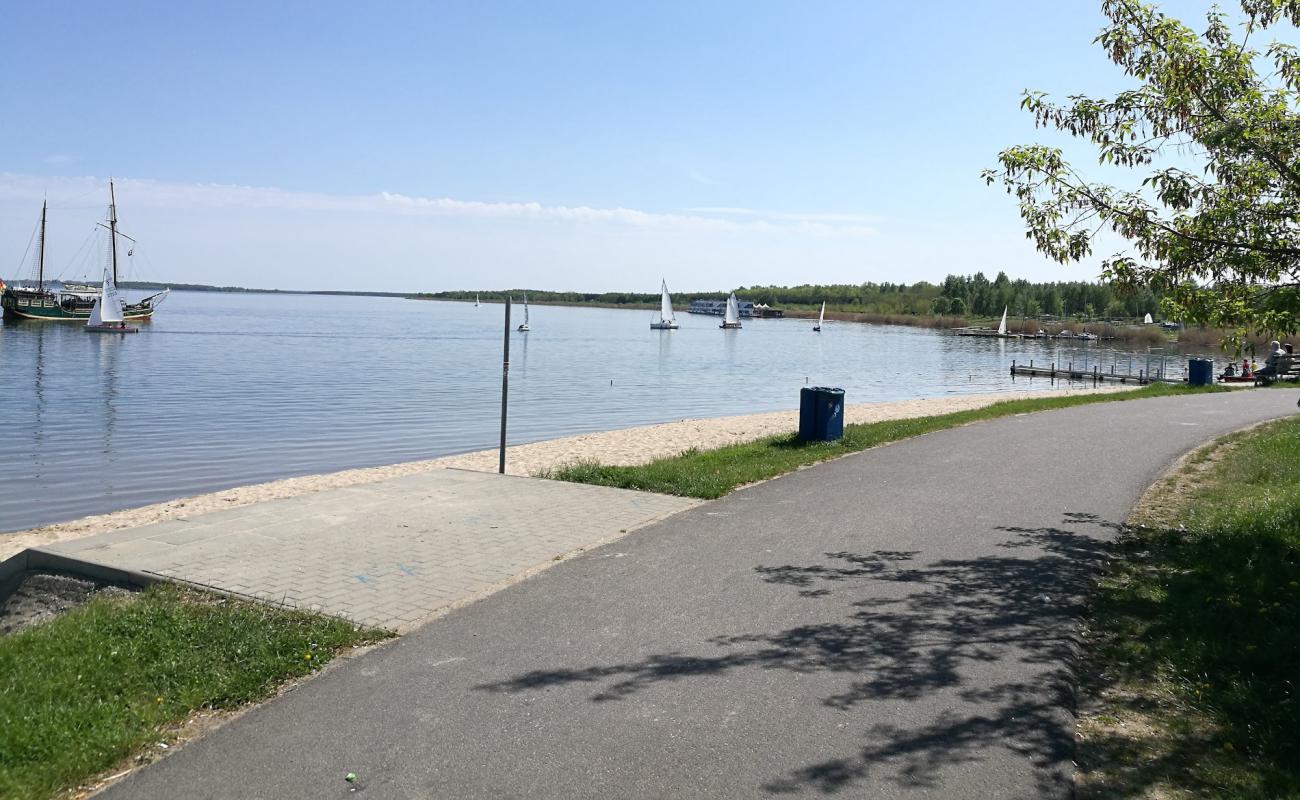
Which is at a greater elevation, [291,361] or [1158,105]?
[1158,105]

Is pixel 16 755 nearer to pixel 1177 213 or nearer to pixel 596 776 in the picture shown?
pixel 596 776

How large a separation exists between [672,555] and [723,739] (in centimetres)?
350

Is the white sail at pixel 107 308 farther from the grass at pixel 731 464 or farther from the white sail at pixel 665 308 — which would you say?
the grass at pixel 731 464

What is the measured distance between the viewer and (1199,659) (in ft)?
17.6

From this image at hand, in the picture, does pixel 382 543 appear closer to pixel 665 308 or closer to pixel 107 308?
Answer: pixel 107 308

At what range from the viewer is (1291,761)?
4.10 metres

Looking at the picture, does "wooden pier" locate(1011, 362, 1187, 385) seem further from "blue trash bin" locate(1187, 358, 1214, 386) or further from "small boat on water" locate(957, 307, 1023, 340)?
"small boat on water" locate(957, 307, 1023, 340)

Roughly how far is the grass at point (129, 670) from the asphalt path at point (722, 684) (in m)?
0.26

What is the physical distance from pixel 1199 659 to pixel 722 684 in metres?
2.73

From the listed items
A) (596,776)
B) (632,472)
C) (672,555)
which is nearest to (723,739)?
(596,776)

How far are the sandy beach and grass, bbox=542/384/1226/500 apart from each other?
2193 mm

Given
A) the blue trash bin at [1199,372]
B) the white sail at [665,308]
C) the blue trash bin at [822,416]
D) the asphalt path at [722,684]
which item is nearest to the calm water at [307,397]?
the blue trash bin at [822,416]

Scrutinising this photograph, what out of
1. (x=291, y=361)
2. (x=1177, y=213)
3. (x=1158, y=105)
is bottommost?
(x=291, y=361)

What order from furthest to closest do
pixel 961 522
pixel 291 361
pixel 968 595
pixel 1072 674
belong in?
pixel 291 361 < pixel 961 522 < pixel 968 595 < pixel 1072 674
